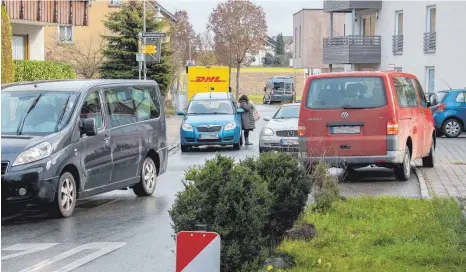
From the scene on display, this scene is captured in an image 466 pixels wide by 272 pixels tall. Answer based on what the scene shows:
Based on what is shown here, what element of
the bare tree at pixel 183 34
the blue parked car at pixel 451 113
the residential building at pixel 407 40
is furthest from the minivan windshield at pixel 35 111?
the bare tree at pixel 183 34

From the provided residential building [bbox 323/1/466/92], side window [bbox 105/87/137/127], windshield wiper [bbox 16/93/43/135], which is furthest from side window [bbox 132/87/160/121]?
residential building [bbox 323/1/466/92]

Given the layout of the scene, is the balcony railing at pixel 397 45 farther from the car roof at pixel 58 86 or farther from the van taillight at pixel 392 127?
the car roof at pixel 58 86

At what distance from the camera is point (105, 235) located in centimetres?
1104

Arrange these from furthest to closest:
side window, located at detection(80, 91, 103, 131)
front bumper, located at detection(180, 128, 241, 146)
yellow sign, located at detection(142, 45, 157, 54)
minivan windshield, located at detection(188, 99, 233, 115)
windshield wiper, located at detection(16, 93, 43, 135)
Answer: yellow sign, located at detection(142, 45, 157, 54)
minivan windshield, located at detection(188, 99, 233, 115)
front bumper, located at detection(180, 128, 241, 146)
side window, located at detection(80, 91, 103, 131)
windshield wiper, located at detection(16, 93, 43, 135)

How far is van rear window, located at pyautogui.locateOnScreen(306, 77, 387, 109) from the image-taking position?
53.3 feet

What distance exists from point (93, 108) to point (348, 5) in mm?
43412

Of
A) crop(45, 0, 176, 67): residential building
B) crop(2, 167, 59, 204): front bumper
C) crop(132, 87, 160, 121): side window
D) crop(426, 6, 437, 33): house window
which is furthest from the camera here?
crop(45, 0, 176, 67): residential building

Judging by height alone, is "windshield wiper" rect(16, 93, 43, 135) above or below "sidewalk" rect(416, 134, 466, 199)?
above

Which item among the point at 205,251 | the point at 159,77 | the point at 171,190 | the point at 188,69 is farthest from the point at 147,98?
the point at 159,77

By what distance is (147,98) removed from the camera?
1587 cm

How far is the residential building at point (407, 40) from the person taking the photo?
1684 inches

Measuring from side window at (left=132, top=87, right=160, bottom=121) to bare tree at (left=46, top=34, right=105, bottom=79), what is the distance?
116ft

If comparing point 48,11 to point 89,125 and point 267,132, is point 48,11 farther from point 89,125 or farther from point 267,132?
point 89,125

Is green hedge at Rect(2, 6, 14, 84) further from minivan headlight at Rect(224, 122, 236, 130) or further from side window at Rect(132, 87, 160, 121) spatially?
side window at Rect(132, 87, 160, 121)
